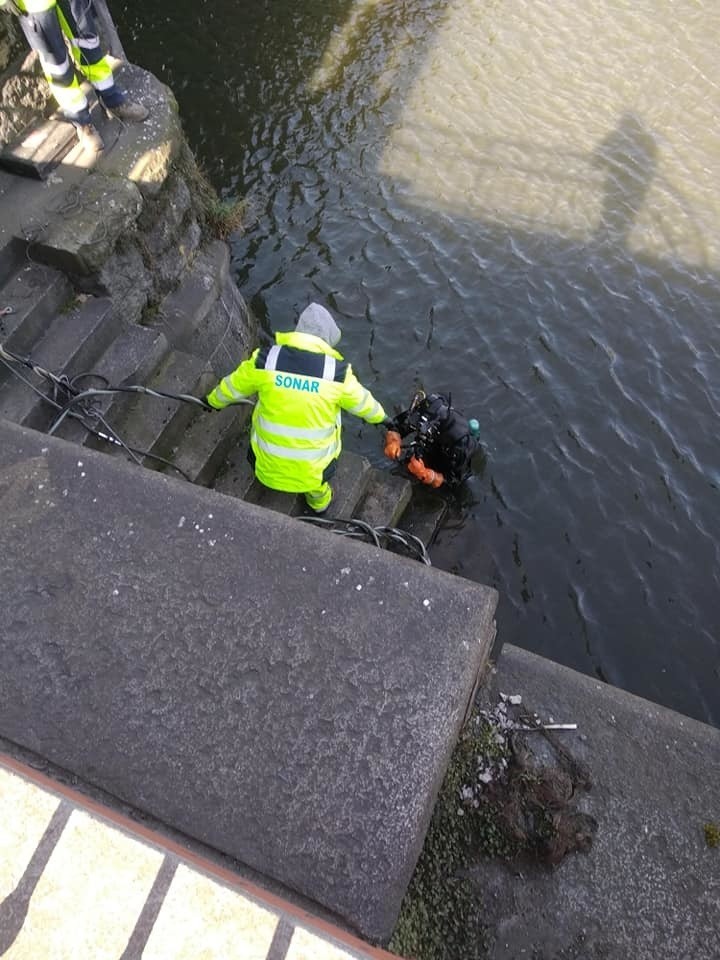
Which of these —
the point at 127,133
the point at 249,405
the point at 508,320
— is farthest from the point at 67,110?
the point at 508,320

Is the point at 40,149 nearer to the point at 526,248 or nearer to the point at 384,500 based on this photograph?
the point at 384,500

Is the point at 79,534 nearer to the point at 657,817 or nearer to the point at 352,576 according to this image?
the point at 352,576

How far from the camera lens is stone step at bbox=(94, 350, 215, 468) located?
202 inches

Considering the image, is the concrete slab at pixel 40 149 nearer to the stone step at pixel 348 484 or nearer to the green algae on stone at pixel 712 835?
the stone step at pixel 348 484

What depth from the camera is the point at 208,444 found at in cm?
557

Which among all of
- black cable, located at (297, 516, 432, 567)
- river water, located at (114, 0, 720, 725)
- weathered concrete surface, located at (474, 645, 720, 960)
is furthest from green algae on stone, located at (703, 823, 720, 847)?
river water, located at (114, 0, 720, 725)

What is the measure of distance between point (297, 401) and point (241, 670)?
2096 millimetres

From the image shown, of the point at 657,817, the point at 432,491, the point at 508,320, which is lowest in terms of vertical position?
the point at 432,491

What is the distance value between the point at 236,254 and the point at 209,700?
6505mm

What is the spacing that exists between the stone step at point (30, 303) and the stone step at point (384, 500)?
2.81 metres

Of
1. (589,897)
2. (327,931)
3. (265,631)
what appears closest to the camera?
(327,931)

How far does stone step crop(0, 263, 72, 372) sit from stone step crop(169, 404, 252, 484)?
4.26 ft

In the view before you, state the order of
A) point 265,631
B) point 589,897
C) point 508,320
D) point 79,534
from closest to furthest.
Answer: point 589,897 < point 265,631 < point 79,534 < point 508,320

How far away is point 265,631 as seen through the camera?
3057 mm
